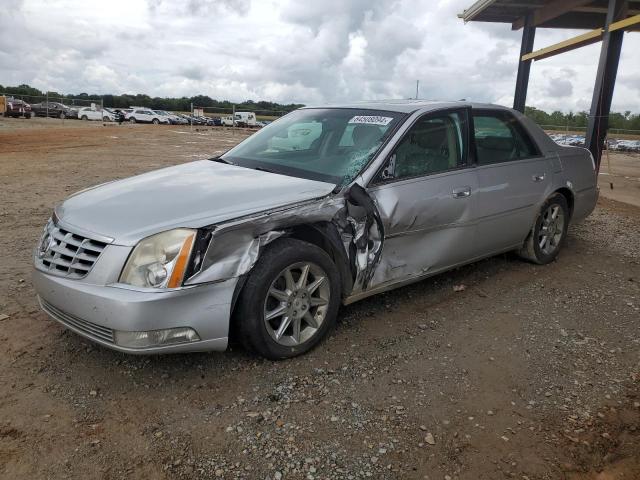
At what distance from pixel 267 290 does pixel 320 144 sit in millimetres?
1553

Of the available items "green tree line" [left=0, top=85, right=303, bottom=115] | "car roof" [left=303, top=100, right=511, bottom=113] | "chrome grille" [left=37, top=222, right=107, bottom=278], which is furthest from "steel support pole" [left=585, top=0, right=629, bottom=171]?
"green tree line" [left=0, top=85, right=303, bottom=115]

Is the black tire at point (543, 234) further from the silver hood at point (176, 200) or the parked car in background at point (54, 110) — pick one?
the parked car in background at point (54, 110)

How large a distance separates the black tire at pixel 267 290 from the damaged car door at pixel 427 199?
0.55m

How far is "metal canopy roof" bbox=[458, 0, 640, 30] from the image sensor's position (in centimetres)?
1155

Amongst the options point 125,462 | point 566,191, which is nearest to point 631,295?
point 566,191

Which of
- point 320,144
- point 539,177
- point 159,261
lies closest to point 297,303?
point 159,261

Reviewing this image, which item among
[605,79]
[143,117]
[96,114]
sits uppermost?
[605,79]

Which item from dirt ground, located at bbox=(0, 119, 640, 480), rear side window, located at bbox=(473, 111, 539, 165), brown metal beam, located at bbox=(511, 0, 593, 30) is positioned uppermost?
brown metal beam, located at bbox=(511, 0, 593, 30)

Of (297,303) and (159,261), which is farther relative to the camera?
(297,303)

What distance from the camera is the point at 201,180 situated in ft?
11.7

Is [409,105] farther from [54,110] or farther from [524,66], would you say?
[54,110]

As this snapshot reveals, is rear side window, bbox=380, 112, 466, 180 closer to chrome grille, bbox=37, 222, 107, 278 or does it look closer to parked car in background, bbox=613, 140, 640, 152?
chrome grille, bbox=37, 222, 107, 278

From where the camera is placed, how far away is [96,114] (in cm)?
4609

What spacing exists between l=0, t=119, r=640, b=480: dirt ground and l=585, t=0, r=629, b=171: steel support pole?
7513 mm
